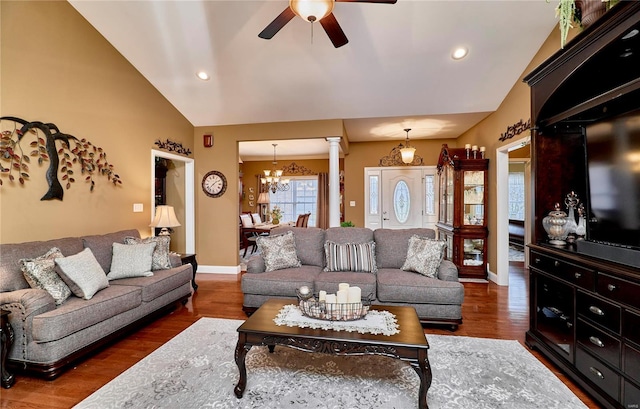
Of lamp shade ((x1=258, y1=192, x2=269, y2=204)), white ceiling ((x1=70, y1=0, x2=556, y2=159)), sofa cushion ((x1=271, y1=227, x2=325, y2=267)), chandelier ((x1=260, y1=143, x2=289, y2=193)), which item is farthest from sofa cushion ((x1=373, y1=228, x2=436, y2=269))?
lamp shade ((x1=258, y1=192, x2=269, y2=204))

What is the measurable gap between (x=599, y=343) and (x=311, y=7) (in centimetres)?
302

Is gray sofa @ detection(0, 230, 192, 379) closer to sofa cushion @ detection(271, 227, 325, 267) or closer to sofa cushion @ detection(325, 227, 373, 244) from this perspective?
sofa cushion @ detection(271, 227, 325, 267)

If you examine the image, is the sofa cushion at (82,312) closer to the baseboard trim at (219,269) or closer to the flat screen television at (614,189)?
the baseboard trim at (219,269)

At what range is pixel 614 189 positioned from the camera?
2104mm

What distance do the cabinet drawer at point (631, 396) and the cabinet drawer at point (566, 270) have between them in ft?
1.87

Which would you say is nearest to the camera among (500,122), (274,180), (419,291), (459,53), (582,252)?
(582,252)

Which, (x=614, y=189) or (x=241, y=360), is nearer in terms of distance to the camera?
(x=241, y=360)

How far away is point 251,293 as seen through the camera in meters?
3.37

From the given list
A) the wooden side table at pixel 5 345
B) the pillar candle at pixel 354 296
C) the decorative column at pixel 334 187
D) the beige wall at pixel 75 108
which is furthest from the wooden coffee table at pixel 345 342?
the decorative column at pixel 334 187

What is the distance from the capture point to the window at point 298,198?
9.16m

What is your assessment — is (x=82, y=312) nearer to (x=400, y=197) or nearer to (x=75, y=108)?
(x=75, y=108)

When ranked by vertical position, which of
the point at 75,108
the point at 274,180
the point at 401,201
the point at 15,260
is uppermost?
the point at 75,108

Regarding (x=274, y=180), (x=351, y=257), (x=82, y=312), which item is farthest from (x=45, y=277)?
(x=274, y=180)

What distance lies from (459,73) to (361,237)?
2.63 metres
